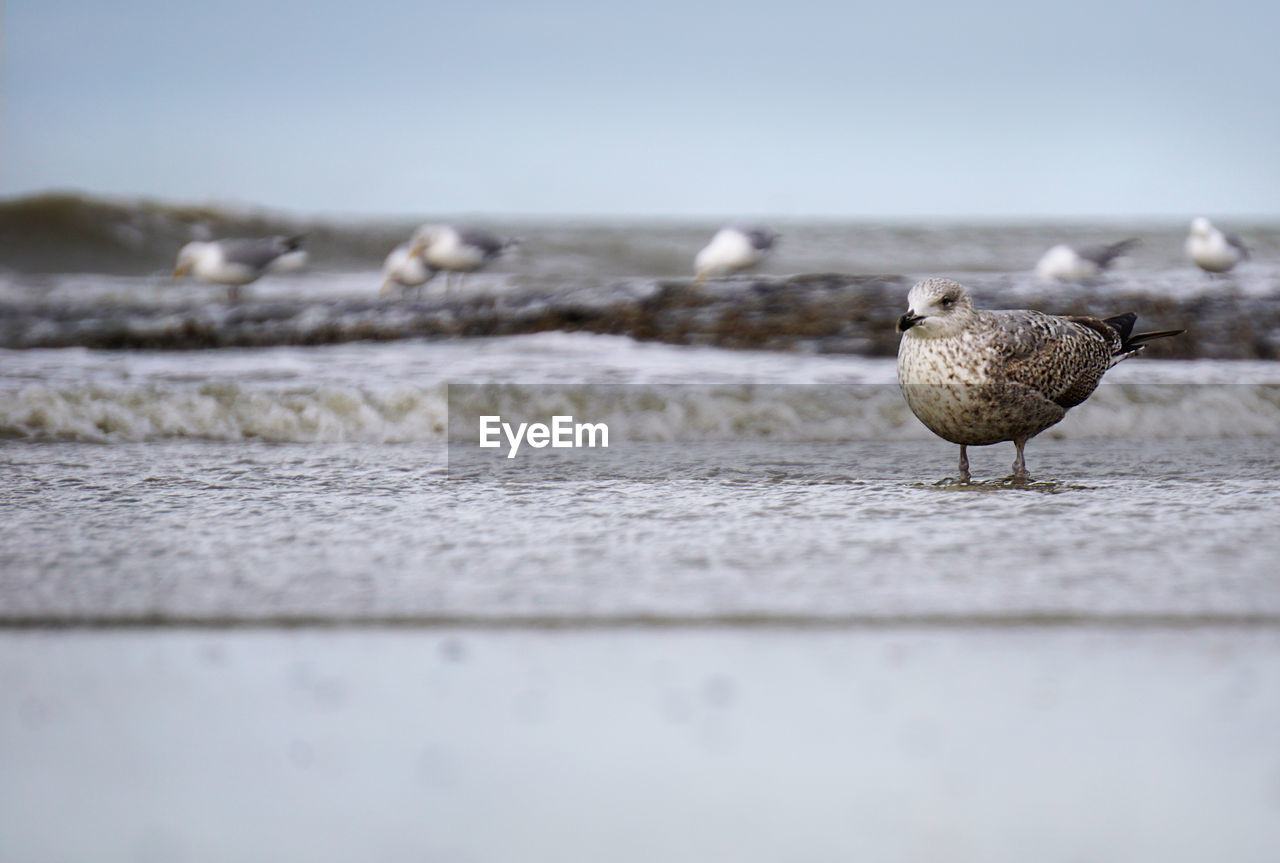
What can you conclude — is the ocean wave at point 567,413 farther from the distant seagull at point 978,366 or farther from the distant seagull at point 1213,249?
the distant seagull at point 1213,249

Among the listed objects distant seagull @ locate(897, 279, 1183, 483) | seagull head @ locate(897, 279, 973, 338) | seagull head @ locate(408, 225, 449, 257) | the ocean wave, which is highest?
seagull head @ locate(408, 225, 449, 257)

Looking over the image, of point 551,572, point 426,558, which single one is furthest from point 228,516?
point 551,572

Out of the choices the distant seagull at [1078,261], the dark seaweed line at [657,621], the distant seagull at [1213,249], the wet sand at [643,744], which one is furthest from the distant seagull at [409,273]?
the wet sand at [643,744]

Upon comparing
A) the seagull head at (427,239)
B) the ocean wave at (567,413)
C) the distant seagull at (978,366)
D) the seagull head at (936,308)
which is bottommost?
the ocean wave at (567,413)

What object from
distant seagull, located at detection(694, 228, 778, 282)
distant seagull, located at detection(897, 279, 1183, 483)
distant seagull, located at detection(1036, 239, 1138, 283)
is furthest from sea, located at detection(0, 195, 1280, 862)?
distant seagull, located at detection(694, 228, 778, 282)

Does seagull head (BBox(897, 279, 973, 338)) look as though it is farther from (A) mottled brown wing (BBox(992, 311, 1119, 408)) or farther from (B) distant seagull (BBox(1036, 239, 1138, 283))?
(B) distant seagull (BBox(1036, 239, 1138, 283))

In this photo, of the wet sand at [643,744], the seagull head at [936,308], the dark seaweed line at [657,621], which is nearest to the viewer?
the wet sand at [643,744]

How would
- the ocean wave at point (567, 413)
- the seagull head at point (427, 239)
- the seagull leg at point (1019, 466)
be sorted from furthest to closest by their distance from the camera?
the seagull head at point (427, 239) → the ocean wave at point (567, 413) → the seagull leg at point (1019, 466)
